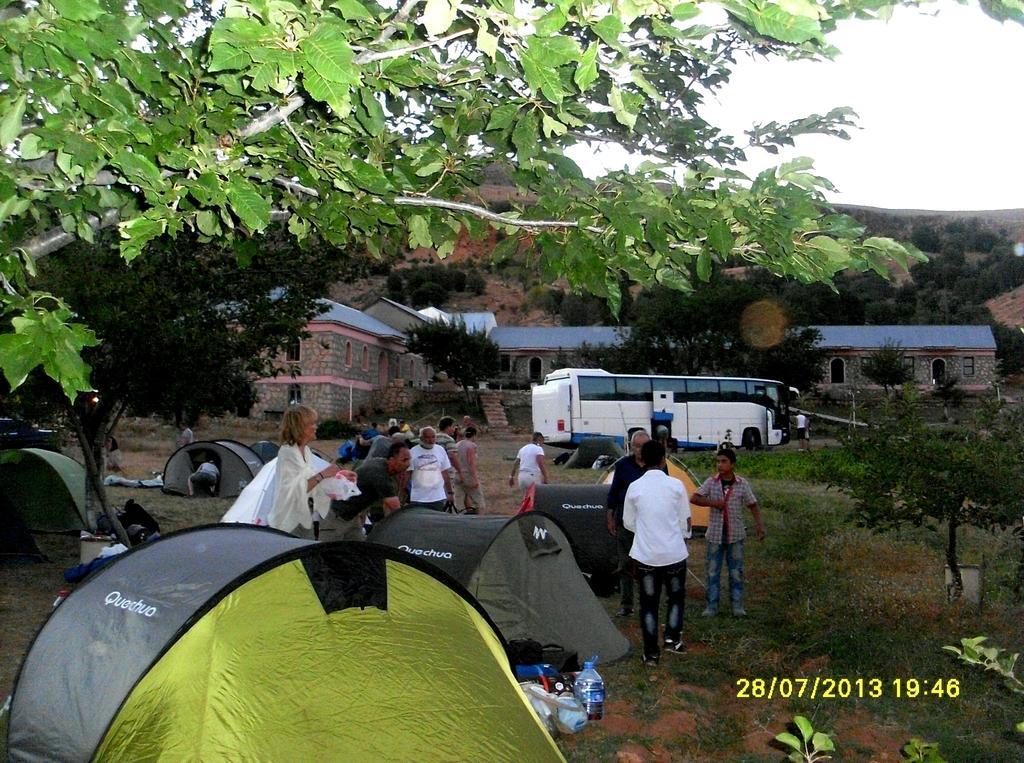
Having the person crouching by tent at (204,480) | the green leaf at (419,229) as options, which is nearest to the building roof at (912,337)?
the person crouching by tent at (204,480)

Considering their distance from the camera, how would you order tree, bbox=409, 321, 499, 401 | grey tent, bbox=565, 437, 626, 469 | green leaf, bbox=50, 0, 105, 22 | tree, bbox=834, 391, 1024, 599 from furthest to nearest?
tree, bbox=409, 321, 499, 401
grey tent, bbox=565, 437, 626, 469
tree, bbox=834, 391, 1024, 599
green leaf, bbox=50, 0, 105, 22

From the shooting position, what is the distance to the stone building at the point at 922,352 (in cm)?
6006

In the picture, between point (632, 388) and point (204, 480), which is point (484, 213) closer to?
point (204, 480)

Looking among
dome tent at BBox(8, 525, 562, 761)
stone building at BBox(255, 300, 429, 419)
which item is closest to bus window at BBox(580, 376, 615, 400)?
stone building at BBox(255, 300, 429, 419)

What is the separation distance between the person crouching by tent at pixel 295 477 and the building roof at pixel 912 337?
56494 mm

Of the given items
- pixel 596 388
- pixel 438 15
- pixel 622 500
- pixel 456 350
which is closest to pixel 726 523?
pixel 622 500

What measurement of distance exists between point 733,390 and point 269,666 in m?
36.1

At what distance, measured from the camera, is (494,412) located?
50.9 metres

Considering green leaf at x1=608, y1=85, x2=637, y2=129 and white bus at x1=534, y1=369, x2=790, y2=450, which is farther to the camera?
Answer: white bus at x1=534, y1=369, x2=790, y2=450

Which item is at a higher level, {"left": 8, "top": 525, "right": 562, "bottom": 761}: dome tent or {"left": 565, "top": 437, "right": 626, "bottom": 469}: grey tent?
{"left": 8, "top": 525, "right": 562, "bottom": 761}: dome tent

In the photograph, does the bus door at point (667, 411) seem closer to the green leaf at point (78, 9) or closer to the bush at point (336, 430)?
the bush at point (336, 430)

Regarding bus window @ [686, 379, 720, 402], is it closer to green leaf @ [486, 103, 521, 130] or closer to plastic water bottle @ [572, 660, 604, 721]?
plastic water bottle @ [572, 660, 604, 721]

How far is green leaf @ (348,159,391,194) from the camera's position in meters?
3.82

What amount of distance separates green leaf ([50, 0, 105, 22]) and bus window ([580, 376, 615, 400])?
117ft
